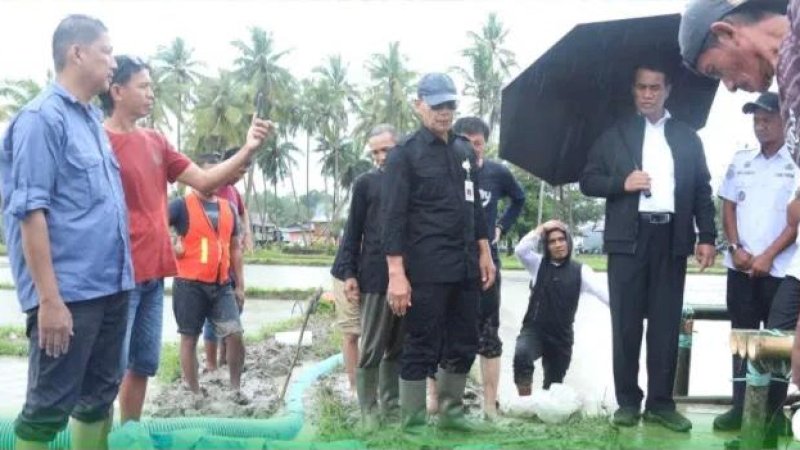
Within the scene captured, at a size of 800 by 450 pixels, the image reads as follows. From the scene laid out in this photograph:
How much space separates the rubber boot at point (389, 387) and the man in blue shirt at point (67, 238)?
1709mm

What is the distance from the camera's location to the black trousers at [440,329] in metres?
4.27

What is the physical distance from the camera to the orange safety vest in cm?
592

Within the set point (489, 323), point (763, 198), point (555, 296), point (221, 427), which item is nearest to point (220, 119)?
point (555, 296)

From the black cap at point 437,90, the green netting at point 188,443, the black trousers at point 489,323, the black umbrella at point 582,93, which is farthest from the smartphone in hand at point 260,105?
the black trousers at point 489,323

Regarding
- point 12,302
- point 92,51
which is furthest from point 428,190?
point 12,302

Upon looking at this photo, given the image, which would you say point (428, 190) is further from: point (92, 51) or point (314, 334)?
point (314, 334)

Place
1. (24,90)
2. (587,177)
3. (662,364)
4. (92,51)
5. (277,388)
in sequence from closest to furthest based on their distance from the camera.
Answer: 1. (92,51)
2. (662,364)
3. (587,177)
4. (277,388)
5. (24,90)

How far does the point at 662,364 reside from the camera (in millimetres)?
4242

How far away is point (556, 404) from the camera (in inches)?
174

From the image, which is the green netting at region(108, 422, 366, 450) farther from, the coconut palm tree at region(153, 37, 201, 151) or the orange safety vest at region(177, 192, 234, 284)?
the coconut palm tree at region(153, 37, 201, 151)

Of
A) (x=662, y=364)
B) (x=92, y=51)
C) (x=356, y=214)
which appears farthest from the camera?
(x=356, y=214)

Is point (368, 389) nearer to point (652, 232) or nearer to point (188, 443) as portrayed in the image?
point (188, 443)

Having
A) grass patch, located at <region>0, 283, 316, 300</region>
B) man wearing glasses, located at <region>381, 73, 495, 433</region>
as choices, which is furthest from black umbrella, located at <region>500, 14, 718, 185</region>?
grass patch, located at <region>0, 283, 316, 300</region>

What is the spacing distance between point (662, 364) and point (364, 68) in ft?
198
